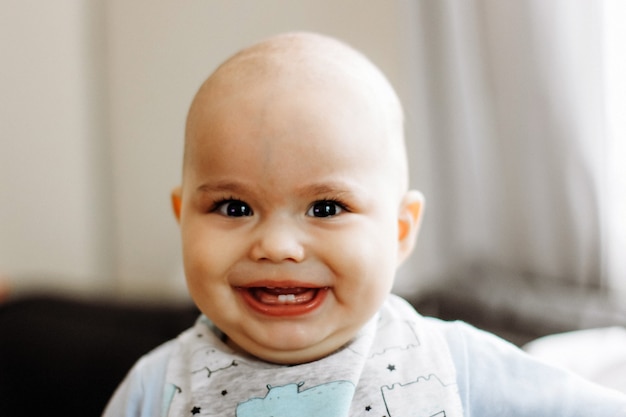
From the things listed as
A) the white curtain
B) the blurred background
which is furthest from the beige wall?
the white curtain

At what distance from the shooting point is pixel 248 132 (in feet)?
2.64

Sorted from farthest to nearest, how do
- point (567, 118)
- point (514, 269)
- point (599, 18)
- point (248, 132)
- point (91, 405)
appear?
point (514, 269), point (91, 405), point (567, 118), point (599, 18), point (248, 132)

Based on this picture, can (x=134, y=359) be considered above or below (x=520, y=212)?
below

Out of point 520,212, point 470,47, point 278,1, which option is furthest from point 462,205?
point 278,1

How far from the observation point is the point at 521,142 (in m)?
1.86

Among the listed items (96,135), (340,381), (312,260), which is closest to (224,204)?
(312,260)

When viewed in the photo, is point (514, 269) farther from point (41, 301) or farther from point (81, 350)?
point (41, 301)

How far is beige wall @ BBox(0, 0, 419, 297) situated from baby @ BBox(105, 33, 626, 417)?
70.8 inches

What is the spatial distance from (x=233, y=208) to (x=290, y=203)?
2.7 inches

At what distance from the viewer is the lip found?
0.81 meters

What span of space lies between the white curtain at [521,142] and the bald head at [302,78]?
92 cm

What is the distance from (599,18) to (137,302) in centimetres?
161

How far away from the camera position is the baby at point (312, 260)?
0.80 meters

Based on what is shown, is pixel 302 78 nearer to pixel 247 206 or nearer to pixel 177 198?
pixel 247 206
